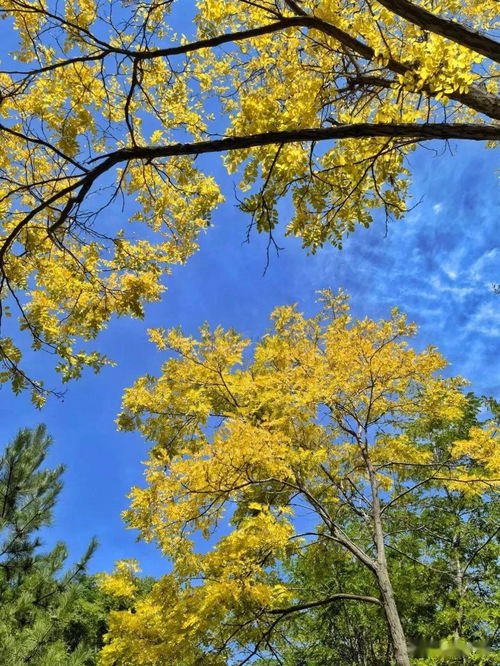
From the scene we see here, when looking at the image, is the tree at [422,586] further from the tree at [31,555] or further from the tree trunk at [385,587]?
the tree at [31,555]

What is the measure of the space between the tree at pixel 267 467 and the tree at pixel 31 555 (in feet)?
8.59

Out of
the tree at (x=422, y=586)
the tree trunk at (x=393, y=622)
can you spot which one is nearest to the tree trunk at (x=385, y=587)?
the tree trunk at (x=393, y=622)

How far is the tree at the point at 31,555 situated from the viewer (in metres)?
8.84

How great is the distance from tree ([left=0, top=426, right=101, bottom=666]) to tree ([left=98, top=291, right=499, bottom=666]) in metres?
2.62

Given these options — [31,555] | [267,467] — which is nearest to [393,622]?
[267,467]

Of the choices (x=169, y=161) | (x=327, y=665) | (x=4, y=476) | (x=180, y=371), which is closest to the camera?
(x=169, y=161)

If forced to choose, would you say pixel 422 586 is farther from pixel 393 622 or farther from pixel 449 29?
pixel 449 29

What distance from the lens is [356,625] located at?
36.6ft

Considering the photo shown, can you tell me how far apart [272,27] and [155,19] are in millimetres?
1619

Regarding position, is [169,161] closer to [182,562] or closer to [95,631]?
[182,562]

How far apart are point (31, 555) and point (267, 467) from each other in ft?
22.7

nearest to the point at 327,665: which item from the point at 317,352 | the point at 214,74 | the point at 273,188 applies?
the point at 317,352

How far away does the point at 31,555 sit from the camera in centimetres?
982

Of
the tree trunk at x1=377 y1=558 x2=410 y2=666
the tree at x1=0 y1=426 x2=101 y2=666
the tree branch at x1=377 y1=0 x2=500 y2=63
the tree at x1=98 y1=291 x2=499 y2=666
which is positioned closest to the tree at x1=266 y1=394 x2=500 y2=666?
the tree at x1=98 y1=291 x2=499 y2=666
